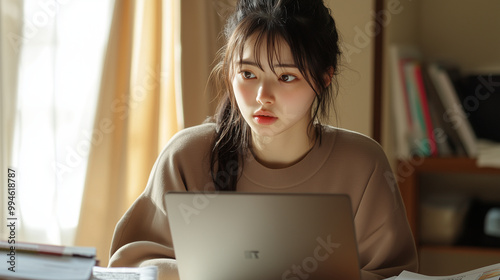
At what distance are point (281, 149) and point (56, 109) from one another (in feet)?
2.35

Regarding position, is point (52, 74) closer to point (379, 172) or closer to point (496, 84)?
point (379, 172)

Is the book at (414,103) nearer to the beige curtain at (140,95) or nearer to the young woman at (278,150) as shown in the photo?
the beige curtain at (140,95)

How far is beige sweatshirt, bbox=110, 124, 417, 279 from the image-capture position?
4.43ft

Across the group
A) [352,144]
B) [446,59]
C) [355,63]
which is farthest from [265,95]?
[446,59]

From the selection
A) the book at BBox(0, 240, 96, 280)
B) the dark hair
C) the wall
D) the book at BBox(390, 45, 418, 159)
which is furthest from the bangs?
the book at BBox(390, 45, 418, 159)

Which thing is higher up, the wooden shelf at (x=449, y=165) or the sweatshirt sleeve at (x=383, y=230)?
the wooden shelf at (x=449, y=165)

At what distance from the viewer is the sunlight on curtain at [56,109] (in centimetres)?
174

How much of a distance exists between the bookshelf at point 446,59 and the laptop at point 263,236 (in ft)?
4.82

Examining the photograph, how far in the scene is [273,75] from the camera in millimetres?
1303

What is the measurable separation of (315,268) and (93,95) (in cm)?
106

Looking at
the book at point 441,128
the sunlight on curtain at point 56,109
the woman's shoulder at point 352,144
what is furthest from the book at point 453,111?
the sunlight on curtain at point 56,109

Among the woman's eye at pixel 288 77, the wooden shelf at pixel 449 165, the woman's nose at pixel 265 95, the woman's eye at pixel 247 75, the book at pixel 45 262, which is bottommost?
the book at pixel 45 262

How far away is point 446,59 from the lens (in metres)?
2.72

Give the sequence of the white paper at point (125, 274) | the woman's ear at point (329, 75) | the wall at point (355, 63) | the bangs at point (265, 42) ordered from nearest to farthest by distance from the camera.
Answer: the white paper at point (125, 274) → the bangs at point (265, 42) → the woman's ear at point (329, 75) → the wall at point (355, 63)
